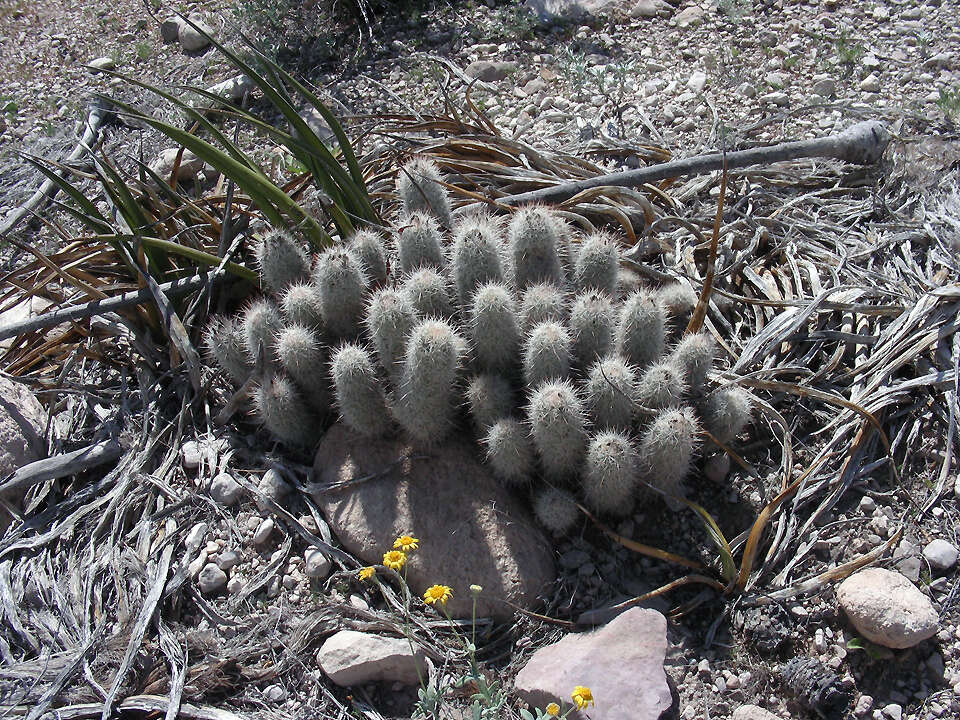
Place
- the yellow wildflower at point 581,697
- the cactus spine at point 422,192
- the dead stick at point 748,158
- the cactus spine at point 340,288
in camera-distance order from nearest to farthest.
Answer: the yellow wildflower at point 581,697, the cactus spine at point 340,288, the cactus spine at point 422,192, the dead stick at point 748,158

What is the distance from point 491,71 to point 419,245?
286cm

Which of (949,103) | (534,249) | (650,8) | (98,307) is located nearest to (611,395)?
(534,249)

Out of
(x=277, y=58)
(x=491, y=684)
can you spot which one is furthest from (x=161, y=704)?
(x=277, y=58)

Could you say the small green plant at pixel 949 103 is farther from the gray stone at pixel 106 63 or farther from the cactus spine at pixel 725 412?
the gray stone at pixel 106 63

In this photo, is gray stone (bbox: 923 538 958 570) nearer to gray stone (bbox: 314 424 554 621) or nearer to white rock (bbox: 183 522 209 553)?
gray stone (bbox: 314 424 554 621)

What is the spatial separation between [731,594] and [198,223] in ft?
9.12

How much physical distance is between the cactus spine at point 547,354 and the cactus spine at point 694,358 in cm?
40

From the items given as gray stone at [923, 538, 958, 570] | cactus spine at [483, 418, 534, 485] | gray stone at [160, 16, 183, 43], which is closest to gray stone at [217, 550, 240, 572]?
cactus spine at [483, 418, 534, 485]

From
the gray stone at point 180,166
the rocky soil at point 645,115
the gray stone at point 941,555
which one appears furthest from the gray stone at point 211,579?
the gray stone at point 180,166

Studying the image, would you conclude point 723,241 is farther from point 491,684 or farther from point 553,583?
point 491,684

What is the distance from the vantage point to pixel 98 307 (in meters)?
3.24

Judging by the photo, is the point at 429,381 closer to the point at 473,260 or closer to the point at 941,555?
the point at 473,260

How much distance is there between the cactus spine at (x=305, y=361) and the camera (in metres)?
2.86

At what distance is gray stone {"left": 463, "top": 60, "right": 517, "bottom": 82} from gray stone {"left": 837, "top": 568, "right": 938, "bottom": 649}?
4.08 m
